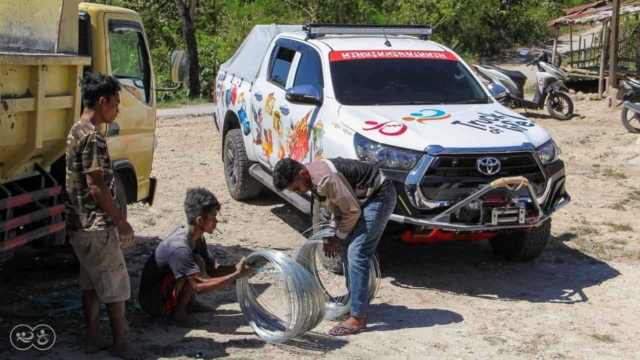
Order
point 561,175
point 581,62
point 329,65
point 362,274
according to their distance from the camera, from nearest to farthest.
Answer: point 362,274 → point 561,175 → point 329,65 → point 581,62

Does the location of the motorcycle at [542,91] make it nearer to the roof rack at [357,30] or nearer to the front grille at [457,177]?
the roof rack at [357,30]

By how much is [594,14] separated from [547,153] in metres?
13.4

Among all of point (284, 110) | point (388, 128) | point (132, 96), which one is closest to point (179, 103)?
point (284, 110)

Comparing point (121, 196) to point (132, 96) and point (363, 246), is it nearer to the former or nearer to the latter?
point (132, 96)

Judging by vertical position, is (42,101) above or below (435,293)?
above

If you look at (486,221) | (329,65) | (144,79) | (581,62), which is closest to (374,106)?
(329,65)

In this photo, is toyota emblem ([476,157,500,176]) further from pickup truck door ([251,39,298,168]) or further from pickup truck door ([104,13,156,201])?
pickup truck door ([104,13,156,201])

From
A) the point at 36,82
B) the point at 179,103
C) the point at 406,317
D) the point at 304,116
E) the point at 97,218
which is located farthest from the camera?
the point at 179,103

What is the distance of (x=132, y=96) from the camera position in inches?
277

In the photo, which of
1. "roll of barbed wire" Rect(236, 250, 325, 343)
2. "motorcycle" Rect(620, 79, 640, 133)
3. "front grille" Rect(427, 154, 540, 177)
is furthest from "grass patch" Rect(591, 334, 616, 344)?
"motorcycle" Rect(620, 79, 640, 133)

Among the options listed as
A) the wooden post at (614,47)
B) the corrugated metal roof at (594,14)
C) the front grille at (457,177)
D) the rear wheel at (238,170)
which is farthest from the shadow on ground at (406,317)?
the corrugated metal roof at (594,14)

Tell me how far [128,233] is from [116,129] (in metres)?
2.04

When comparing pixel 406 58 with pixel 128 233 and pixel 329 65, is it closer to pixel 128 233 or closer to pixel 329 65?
pixel 329 65

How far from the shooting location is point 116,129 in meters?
6.72
